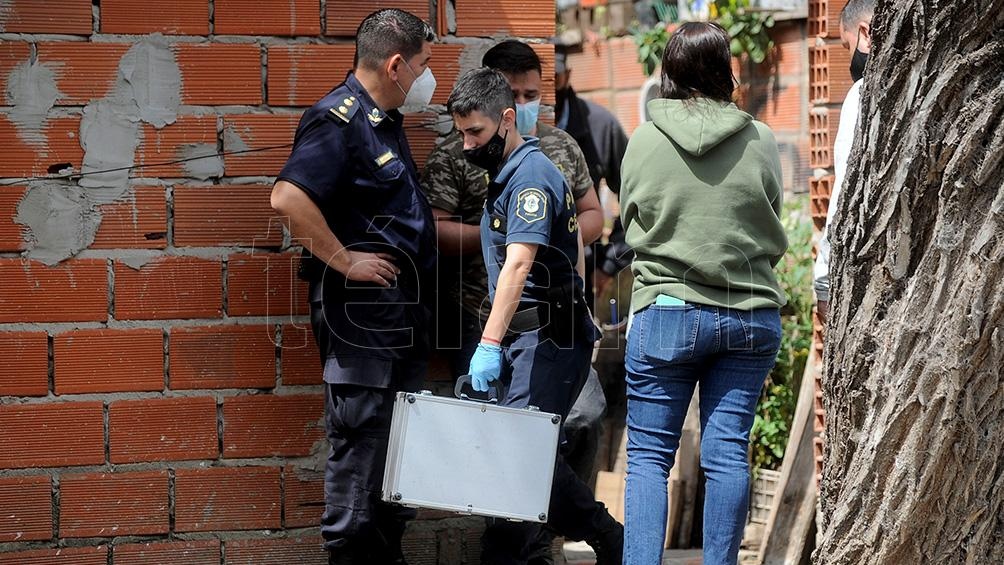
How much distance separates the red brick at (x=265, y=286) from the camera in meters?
4.05

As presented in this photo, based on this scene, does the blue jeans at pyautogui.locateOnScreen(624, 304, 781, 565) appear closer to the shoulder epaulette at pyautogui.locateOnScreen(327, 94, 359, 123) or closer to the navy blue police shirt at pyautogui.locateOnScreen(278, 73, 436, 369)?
the navy blue police shirt at pyautogui.locateOnScreen(278, 73, 436, 369)

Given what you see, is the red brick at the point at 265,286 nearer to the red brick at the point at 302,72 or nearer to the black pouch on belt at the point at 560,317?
the red brick at the point at 302,72

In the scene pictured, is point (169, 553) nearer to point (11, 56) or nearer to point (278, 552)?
point (278, 552)

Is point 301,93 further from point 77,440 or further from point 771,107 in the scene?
point 771,107

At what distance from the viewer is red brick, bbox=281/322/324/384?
4.10 m

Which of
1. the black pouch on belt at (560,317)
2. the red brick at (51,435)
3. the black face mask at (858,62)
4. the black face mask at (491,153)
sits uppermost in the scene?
the black face mask at (858,62)

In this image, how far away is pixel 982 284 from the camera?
2348mm

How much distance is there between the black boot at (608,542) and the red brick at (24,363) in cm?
186

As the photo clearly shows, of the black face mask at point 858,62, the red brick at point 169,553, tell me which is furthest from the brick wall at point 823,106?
the red brick at point 169,553

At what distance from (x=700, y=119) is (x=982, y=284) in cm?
122

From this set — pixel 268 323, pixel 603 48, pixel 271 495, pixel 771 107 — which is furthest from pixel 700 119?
pixel 603 48

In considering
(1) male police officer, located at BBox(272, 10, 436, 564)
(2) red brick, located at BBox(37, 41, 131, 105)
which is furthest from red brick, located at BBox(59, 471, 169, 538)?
(2) red brick, located at BBox(37, 41, 131, 105)

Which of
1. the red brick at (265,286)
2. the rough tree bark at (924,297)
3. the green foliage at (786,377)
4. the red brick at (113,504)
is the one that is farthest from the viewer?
the green foliage at (786,377)

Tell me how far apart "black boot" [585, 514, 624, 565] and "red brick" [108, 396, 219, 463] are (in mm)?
1306
